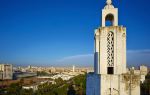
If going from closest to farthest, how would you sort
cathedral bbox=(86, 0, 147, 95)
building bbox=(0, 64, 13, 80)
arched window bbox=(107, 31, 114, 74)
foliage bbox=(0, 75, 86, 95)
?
cathedral bbox=(86, 0, 147, 95), arched window bbox=(107, 31, 114, 74), foliage bbox=(0, 75, 86, 95), building bbox=(0, 64, 13, 80)

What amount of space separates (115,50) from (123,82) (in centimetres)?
169

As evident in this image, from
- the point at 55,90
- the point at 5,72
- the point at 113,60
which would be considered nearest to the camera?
the point at 113,60

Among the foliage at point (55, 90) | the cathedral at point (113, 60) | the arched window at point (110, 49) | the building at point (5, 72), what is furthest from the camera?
the building at point (5, 72)

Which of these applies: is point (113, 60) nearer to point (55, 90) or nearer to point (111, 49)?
point (111, 49)

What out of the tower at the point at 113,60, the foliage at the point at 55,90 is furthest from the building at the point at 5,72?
the tower at the point at 113,60

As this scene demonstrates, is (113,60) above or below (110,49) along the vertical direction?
below

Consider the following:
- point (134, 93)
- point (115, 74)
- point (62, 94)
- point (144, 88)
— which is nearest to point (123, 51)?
point (115, 74)

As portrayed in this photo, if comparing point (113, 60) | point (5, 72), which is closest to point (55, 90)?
point (113, 60)

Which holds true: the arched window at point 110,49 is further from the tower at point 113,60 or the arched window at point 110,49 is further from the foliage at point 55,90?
the foliage at point 55,90

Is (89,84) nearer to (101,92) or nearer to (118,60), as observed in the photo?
(101,92)

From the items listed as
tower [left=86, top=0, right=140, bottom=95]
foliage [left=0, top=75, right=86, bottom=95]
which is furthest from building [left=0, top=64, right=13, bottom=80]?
tower [left=86, top=0, right=140, bottom=95]

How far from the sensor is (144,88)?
45.1 metres

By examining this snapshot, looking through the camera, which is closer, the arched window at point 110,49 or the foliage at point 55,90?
the arched window at point 110,49

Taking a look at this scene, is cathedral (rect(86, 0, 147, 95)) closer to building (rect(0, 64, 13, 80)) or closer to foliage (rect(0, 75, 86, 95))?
foliage (rect(0, 75, 86, 95))
